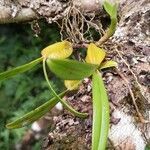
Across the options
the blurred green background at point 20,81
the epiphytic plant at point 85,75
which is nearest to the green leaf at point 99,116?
the epiphytic plant at point 85,75

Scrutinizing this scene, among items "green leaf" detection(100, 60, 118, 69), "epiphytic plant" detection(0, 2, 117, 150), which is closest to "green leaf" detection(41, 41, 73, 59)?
"epiphytic plant" detection(0, 2, 117, 150)

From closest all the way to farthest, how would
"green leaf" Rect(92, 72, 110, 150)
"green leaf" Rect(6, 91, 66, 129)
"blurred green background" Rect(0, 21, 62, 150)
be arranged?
1. "green leaf" Rect(92, 72, 110, 150)
2. "green leaf" Rect(6, 91, 66, 129)
3. "blurred green background" Rect(0, 21, 62, 150)

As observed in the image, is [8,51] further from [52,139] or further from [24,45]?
[52,139]

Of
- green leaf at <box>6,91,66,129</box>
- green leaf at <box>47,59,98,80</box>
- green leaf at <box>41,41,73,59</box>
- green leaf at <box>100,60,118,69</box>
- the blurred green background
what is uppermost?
green leaf at <box>47,59,98,80</box>

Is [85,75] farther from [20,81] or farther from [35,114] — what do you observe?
[20,81]

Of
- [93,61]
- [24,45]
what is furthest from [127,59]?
[24,45]

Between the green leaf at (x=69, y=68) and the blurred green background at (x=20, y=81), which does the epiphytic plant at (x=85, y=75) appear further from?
the blurred green background at (x=20, y=81)

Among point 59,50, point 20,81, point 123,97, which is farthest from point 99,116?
point 20,81

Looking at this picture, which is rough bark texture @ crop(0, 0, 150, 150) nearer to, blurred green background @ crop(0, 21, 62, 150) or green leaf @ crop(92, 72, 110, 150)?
green leaf @ crop(92, 72, 110, 150)
